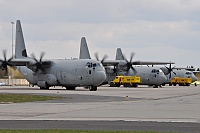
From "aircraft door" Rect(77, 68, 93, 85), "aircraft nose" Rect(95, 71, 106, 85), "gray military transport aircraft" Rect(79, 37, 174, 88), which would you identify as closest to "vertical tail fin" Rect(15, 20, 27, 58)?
"gray military transport aircraft" Rect(79, 37, 174, 88)

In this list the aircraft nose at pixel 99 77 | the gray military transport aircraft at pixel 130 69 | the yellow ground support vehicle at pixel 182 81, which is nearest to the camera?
the aircraft nose at pixel 99 77

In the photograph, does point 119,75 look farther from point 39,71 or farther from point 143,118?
point 143,118

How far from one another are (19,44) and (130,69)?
Result: 972 inches

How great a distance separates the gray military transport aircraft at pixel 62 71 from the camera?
59.7 meters

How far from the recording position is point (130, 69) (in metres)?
89.2

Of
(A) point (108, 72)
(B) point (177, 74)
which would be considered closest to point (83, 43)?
(A) point (108, 72)

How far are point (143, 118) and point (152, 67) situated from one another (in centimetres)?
6840

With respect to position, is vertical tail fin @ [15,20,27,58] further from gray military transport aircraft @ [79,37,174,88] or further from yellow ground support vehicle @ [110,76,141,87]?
yellow ground support vehicle @ [110,76,141,87]

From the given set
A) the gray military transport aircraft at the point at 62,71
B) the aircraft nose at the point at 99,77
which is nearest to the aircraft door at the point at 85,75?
the gray military transport aircraft at the point at 62,71

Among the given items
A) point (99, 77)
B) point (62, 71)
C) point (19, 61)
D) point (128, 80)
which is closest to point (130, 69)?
point (128, 80)

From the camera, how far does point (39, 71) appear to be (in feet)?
216

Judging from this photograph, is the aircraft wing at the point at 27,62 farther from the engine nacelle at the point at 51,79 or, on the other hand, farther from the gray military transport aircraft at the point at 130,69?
the gray military transport aircraft at the point at 130,69

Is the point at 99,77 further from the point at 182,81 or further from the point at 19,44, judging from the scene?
the point at 182,81

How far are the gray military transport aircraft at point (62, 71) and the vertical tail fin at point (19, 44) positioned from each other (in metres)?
1.67
